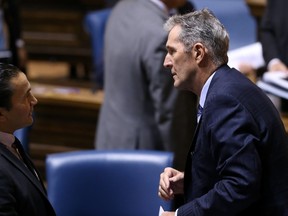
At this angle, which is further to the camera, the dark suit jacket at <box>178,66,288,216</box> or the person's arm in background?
the person's arm in background

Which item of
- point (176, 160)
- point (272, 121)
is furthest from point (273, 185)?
point (176, 160)

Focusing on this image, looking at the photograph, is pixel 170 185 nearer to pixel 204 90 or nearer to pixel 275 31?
pixel 204 90

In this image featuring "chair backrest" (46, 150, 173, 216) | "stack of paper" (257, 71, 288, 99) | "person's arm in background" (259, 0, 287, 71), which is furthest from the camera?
"person's arm in background" (259, 0, 287, 71)

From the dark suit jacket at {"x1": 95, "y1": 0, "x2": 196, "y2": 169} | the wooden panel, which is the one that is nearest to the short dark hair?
the dark suit jacket at {"x1": 95, "y1": 0, "x2": 196, "y2": 169}

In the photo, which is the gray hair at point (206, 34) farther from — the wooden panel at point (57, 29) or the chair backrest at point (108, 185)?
the wooden panel at point (57, 29)

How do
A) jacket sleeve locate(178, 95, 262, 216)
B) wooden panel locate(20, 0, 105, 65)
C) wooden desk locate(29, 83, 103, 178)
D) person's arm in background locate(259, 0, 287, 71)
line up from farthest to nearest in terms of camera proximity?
wooden panel locate(20, 0, 105, 65)
wooden desk locate(29, 83, 103, 178)
person's arm in background locate(259, 0, 287, 71)
jacket sleeve locate(178, 95, 262, 216)

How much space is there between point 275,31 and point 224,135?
1.93m

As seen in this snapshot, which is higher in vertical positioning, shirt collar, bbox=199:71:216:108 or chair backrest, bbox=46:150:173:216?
shirt collar, bbox=199:71:216:108

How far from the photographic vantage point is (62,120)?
4.79 m

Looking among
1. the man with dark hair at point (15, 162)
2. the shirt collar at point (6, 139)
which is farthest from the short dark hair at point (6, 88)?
the shirt collar at point (6, 139)

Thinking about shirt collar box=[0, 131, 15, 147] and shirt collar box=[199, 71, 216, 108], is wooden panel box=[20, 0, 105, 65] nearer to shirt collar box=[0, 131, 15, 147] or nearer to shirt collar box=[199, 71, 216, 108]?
shirt collar box=[0, 131, 15, 147]

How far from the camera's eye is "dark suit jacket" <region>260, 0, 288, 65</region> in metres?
3.72

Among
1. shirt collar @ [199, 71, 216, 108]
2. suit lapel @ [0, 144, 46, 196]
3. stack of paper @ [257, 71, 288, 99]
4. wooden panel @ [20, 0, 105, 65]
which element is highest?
shirt collar @ [199, 71, 216, 108]

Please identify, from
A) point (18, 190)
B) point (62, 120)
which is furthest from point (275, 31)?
point (18, 190)
